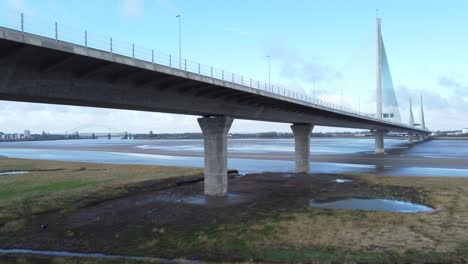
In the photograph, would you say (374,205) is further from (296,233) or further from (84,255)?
(84,255)

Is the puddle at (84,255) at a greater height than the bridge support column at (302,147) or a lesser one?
lesser

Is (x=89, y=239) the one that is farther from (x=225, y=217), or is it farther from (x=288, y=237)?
(x=288, y=237)

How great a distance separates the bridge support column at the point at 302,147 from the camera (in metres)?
48.7

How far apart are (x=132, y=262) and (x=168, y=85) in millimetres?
14185

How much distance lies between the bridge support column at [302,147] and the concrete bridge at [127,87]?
9.87 meters

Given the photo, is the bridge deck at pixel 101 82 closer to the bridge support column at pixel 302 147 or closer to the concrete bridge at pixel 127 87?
the concrete bridge at pixel 127 87

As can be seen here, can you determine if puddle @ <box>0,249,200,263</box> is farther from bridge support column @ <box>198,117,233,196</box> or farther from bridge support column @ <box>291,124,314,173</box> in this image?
bridge support column @ <box>291,124,314,173</box>

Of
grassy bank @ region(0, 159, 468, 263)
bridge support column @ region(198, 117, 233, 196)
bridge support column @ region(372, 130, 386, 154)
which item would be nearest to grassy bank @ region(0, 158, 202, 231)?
grassy bank @ region(0, 159, 468, 263)

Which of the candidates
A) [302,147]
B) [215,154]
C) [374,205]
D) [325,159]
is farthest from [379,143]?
[374,205]

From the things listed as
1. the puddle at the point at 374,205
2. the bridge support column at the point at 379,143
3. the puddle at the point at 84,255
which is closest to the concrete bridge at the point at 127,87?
the puddle at the point at 84,255

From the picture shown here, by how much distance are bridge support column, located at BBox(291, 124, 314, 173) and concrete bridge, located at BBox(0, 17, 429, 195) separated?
389 inches

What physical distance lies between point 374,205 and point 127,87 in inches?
719

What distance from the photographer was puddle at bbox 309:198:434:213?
23266 mm

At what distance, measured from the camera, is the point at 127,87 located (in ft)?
73.4
